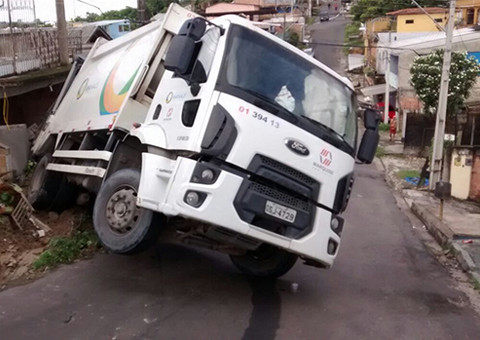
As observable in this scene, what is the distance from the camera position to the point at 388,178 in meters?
18.8

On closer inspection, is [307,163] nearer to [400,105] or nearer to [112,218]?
[112,218]

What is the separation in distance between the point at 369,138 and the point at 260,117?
5.45 ft

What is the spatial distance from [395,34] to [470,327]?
33.2m

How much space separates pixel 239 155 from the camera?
17.0ft

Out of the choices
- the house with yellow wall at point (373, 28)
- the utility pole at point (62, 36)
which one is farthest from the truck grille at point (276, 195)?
the house with yellow wall at point (373, 28)

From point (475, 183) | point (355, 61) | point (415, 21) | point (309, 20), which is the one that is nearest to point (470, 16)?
point (415, 21)

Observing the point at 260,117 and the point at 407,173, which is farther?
the point at 407,173

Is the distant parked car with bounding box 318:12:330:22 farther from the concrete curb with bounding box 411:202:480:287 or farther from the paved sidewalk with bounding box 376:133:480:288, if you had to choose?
the concrete curb with bounding box 411:202:480:287

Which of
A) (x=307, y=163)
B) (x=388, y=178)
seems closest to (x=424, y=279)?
(x=307, y=163)

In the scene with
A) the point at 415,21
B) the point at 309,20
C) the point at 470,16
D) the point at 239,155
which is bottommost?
the point at 239,155

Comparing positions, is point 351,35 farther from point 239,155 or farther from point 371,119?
point 239,155

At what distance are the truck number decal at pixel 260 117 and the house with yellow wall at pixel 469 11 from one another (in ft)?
128

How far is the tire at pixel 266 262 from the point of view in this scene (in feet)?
21.6

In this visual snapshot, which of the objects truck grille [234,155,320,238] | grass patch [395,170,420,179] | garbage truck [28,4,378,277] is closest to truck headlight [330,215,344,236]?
garbage truck [28,4,378,277]
